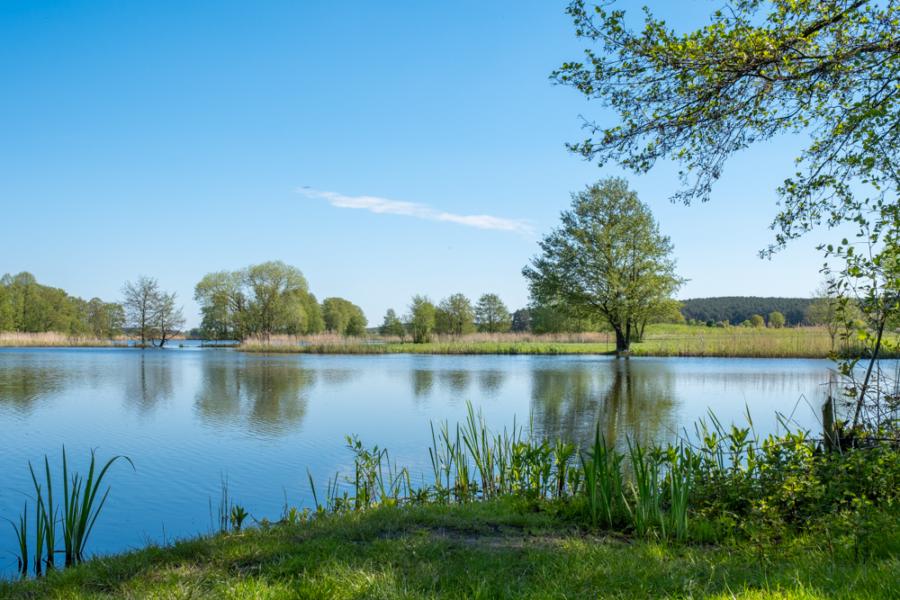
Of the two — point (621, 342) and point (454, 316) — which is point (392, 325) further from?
point (621, 342)

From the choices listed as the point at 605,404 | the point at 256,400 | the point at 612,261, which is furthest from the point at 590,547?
the point at 612,261

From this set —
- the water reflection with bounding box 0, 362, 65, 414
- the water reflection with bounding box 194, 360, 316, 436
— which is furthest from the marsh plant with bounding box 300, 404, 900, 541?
the water reflection with bounding box 0, 362, 65, 414

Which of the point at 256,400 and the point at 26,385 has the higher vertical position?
the point at 26,385

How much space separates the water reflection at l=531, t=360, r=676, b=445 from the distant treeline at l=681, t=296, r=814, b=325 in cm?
7645

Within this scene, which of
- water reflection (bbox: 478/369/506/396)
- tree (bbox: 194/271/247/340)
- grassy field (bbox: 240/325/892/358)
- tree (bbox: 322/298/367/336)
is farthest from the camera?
tree (bbox: 322/298/367/336)

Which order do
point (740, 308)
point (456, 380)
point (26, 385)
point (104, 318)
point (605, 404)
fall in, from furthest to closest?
1. point (740, 308)
2. point (104, 318)
3. point (456, 380)
4. point (26, 385)
5. point (605, 404)

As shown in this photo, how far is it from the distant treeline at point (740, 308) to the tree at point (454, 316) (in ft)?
160

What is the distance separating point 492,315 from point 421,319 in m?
12.6

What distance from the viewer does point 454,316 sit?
5531 centimetres

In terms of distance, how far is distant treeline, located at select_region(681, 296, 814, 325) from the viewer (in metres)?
92.3

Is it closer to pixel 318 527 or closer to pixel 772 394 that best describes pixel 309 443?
pixel 318 527

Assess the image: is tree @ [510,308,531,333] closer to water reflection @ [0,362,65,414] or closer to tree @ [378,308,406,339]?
tree @ [378,308,406,339]

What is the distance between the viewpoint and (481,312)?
63375 mm

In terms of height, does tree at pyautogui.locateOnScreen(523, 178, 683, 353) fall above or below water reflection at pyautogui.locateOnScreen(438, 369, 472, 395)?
above
